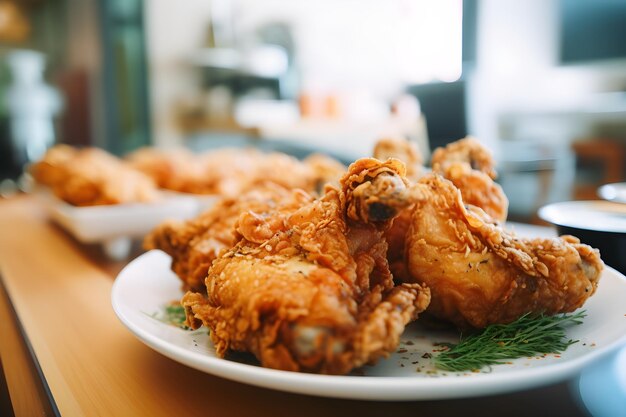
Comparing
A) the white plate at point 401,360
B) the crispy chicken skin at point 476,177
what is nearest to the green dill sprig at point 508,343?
the white plate at point 401,360

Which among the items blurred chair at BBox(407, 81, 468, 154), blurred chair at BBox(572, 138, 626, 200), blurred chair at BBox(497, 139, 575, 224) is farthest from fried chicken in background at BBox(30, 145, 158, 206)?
blurred chair at BBox(572, 138, 626, 200)

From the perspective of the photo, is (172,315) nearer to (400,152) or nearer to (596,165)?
(400,152)

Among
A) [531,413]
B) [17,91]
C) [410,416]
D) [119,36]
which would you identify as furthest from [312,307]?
[17,91]

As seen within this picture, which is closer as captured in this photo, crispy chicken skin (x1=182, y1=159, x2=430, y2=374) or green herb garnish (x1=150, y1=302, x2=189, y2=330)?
crispy chicken skin (x1=182, y1=159, x2=430, y2=374)

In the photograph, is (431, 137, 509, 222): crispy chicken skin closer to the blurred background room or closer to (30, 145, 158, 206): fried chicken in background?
(30, 145, 158, 206): fried chicken in background

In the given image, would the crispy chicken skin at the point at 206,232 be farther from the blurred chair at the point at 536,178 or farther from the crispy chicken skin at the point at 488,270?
the blurred chair at the point at 536,178

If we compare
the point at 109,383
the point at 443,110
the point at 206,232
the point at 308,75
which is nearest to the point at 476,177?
the point at 206,232

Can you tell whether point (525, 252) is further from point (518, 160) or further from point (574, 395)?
point (518, 160)
